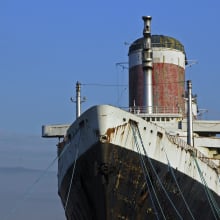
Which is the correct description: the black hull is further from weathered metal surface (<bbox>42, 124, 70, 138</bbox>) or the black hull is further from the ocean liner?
weathered metal surface (<bbox>42, 124, 70, 138</bbox>)

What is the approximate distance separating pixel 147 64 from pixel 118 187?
853 cm

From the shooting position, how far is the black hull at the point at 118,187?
66.5 feet

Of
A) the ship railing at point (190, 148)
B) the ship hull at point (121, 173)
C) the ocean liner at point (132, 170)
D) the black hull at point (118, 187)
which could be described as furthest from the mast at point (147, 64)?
the black hull at point (118, 187)

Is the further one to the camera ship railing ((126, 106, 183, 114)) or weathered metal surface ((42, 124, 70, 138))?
ship railing ((126, 106, 183, 114))

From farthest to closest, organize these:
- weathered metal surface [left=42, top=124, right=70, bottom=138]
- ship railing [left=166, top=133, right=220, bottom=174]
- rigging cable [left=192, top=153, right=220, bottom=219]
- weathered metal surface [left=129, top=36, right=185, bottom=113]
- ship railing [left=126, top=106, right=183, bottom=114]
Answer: weathered metal surface [left=129, top=36, right=185, bottom=113] < ship railing [left=126, top=106, right=183, bottom=114] < weathered metal surface [left=42, top=124, right=70, bottom=138] < rigging cable [left=192, top=153, right=220, bottom=219] < ship railing [left=166, top=133, right=220, bottom=174]

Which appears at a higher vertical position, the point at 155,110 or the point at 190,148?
the point at 155,110

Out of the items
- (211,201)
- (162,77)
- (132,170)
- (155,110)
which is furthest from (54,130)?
(132,170)

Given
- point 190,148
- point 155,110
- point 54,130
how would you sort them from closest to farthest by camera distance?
1. point 190,148
2. point 54,130
3. point 155,110

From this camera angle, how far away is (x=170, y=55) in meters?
33.1

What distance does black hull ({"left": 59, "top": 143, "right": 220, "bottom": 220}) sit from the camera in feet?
66.5

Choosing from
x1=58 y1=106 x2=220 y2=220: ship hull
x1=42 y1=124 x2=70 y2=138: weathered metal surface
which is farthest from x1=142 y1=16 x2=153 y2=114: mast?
x1=58 y1=106 x2=220 y2=220: ship hull

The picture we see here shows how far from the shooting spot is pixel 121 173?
20531mm

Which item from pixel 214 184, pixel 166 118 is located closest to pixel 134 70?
pixel 166 118

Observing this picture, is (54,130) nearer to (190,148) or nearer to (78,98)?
(78,98)
